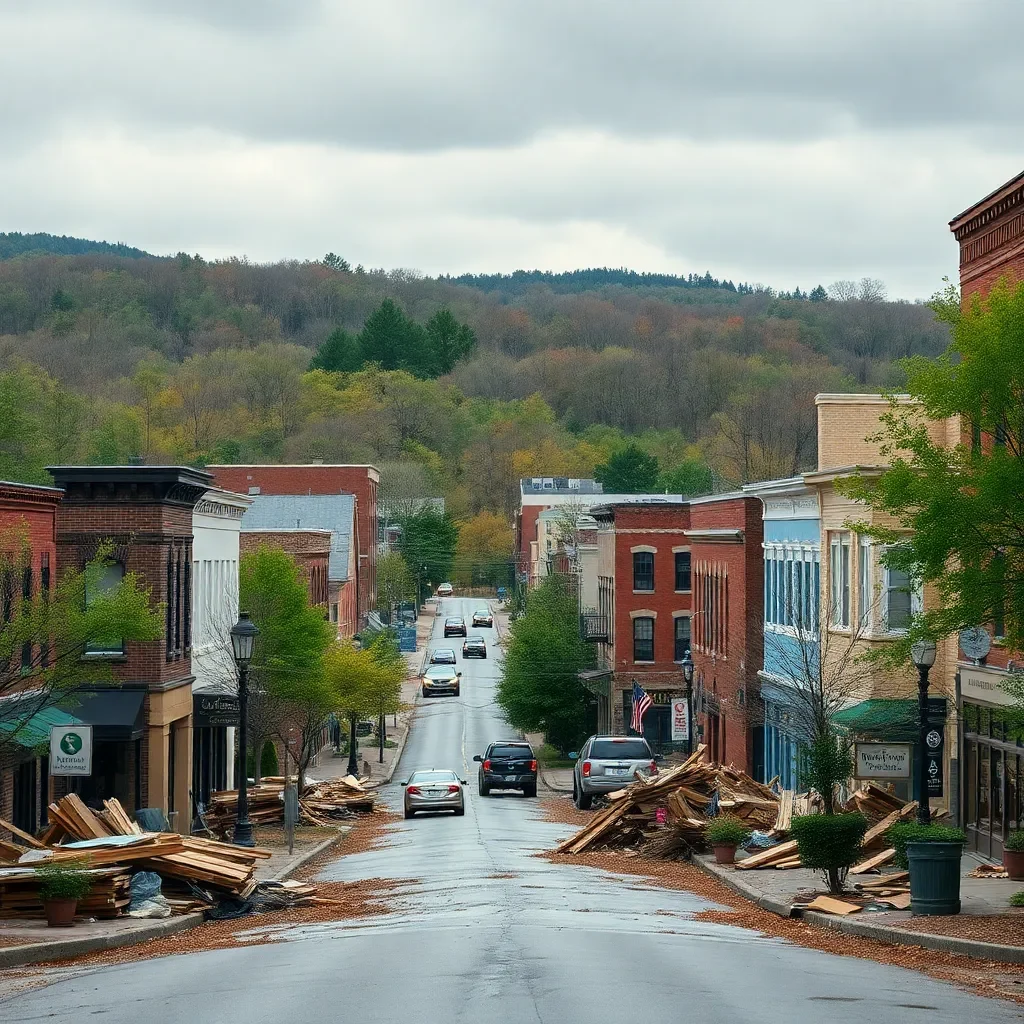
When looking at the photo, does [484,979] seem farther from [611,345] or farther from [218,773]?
[611,345]

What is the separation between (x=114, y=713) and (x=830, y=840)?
18675 mm

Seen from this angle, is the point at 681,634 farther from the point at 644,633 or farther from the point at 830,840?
the point at 830,840

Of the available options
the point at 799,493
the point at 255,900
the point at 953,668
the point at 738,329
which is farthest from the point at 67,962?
the point at 738,329

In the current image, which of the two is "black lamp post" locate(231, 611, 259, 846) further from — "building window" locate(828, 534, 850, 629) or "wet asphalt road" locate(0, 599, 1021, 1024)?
"building window" locate(828, 534, 850, 629)

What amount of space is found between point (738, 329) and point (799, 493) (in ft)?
437

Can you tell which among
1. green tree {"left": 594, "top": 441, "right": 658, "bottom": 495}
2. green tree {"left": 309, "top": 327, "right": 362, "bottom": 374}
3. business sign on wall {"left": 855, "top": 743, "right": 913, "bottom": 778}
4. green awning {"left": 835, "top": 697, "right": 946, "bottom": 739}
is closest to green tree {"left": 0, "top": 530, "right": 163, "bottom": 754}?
business sign on wall {"left": 855, "top": 743, "right": 913, "bottom": 778}

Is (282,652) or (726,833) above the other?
(282,652)

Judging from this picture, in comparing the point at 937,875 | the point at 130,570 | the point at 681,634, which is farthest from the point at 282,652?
the point at 937,875

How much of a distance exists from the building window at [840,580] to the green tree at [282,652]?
12.9 metres

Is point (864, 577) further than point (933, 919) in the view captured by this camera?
Yes

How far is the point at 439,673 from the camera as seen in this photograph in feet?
283

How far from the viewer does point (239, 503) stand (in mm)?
46531

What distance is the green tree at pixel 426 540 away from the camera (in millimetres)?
130375

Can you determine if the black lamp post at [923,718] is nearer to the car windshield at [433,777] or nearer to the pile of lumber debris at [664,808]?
the pile of lumber debris at [664,808]
